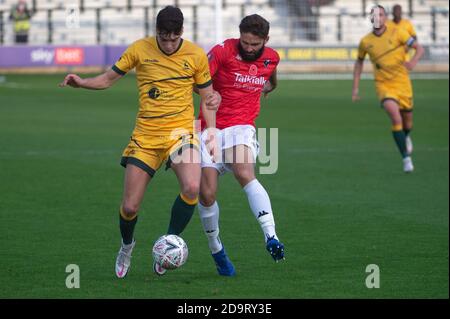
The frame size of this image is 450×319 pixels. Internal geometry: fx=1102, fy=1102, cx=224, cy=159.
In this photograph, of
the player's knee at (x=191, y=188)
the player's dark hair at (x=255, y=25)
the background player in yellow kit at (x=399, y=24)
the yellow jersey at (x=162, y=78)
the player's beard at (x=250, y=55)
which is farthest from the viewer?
the background player in yellow kit at (x=399, y=24)

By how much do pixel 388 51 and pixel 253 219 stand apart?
612 cm

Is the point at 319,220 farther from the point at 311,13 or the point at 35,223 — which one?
the point at 311,13

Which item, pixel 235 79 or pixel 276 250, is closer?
pixel 276 250

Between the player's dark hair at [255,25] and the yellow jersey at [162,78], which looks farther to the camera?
the player's dark hair at [255,25]

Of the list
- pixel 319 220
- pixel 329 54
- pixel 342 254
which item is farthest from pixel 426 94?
pixel 342 254

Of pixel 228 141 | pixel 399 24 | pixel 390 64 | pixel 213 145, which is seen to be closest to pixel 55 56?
pixel 399 24

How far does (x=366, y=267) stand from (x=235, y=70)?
6.31 feet

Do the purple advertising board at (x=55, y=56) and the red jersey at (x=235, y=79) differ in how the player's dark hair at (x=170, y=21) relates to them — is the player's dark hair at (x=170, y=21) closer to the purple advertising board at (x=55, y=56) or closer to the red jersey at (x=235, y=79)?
the red jersey at (x=235, y=79)

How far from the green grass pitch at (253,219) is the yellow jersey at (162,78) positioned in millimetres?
1206

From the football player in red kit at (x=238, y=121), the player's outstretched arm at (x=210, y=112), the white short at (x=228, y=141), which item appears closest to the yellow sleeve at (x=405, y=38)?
the football player in red kit at (x=238, y=121)

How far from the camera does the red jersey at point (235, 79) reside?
901 centimetres

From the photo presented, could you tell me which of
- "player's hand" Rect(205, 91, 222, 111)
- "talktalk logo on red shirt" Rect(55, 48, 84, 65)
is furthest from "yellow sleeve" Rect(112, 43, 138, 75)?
"talktalk logo on red shirt" Rect(55, 48, 84, 65)

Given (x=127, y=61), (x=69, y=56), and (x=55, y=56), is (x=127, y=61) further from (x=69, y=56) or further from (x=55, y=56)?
(x=55, y=56)

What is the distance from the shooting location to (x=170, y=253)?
8.27 metres
